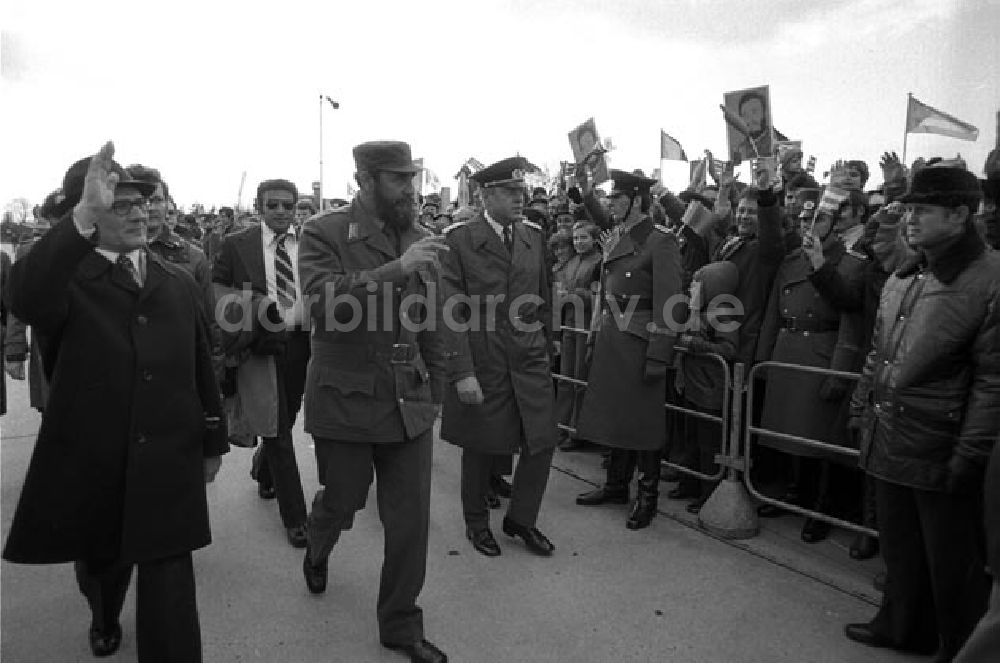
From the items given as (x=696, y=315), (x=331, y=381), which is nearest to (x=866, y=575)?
(x=696, y=315)

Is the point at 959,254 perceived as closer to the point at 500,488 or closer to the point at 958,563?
the point at 958,563

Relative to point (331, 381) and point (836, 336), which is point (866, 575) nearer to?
point (836, 336)

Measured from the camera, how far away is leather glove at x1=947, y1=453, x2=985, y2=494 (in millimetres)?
2885

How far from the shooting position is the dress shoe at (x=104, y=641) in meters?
3.25

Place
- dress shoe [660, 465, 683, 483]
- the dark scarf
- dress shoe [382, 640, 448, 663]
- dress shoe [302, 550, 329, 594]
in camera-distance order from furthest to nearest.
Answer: dress shoe [660, 465, 683, 483]
dress shoe [302, 550, 329, 594]
dress shoe [382, 640, 448, 663]
the dark scarf

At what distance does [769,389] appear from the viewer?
4.90 metres

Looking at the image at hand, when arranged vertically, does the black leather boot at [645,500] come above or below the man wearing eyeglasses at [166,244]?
below

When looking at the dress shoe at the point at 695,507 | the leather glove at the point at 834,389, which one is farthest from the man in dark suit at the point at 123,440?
the leather glove at the point at 834,389

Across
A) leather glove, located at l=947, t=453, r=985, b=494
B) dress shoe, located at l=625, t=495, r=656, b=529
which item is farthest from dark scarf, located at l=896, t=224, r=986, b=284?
dress shoe, located at l=625, t=495, r=656, b=529

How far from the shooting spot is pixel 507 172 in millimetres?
4430

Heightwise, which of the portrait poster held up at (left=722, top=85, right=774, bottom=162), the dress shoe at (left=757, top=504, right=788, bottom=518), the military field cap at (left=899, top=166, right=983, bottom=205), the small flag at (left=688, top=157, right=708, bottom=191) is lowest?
the dress shoe at (left=757, top=504, right=788, bottom=518)

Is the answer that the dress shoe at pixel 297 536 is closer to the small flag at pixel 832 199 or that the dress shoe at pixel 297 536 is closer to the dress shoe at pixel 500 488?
the dress shoe at pixel 500 488

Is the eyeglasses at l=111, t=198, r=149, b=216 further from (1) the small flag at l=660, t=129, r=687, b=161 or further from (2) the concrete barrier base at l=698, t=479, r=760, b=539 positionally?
(1) the small flag at l=660, t=129, r=687, b=161

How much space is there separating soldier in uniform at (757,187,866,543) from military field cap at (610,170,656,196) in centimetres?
106
